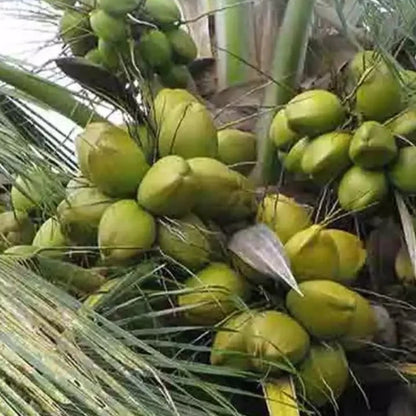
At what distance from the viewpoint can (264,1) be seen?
1.73 m

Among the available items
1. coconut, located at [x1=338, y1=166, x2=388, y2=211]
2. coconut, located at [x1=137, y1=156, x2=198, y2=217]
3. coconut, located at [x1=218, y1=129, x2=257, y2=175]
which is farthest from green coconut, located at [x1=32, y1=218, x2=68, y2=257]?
coconut, located at [x1=338, y1=166, x2=388, y2=211]

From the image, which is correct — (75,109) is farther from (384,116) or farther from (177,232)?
(384,116)

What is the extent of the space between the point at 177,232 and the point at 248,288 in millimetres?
108

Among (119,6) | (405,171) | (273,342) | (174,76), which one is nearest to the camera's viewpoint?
(273,342)

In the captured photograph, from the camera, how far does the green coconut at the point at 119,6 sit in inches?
58.8

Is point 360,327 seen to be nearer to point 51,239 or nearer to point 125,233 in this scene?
point 125,233

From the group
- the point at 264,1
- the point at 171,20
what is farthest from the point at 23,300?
the point at 264,1

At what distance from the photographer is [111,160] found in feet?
4.33

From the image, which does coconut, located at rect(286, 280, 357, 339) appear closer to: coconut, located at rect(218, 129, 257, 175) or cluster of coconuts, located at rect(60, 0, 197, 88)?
coconut, located at rect(218, 129, 257, 175)

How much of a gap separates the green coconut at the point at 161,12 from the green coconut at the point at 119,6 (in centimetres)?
3

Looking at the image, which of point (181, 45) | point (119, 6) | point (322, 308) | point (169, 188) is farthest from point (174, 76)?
point (322, 308)

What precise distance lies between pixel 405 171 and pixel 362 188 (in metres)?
0.06

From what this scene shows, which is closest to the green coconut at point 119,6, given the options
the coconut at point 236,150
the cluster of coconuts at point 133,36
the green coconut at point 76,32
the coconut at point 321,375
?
the cluster of coconuts at point 133,36

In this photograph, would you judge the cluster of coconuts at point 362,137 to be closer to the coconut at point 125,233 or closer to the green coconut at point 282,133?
the green coconut at point 282,133
